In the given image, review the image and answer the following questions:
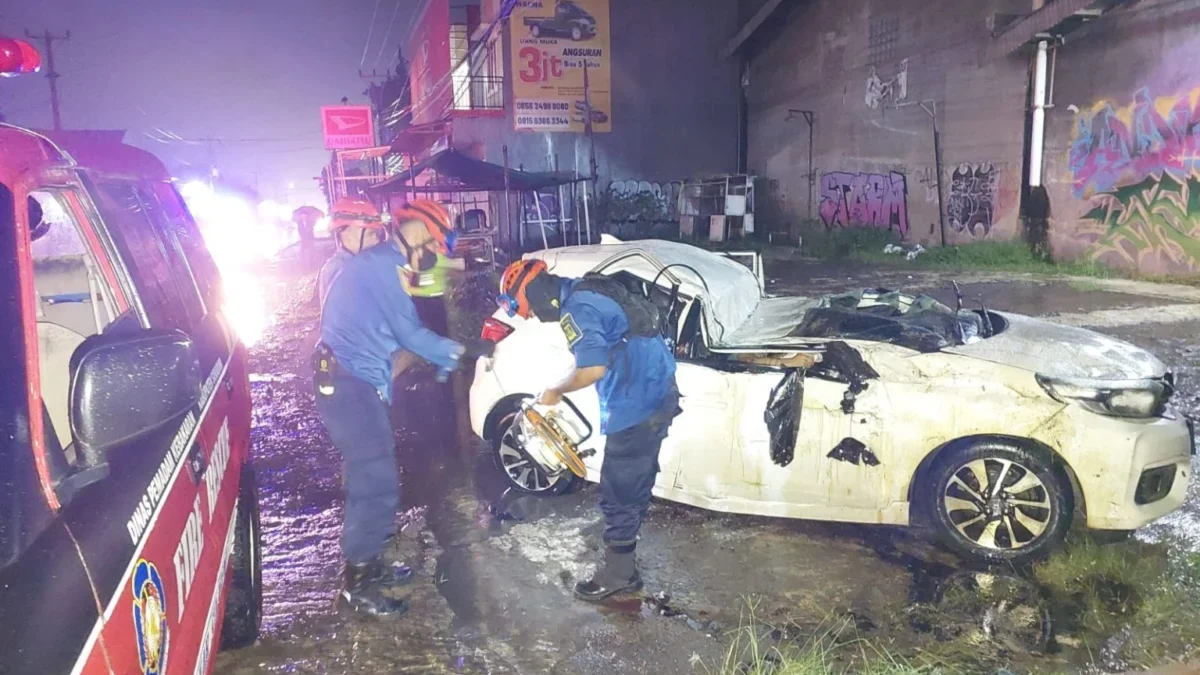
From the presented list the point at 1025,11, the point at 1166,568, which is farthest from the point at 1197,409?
the point at 1025,11

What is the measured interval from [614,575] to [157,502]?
233cm

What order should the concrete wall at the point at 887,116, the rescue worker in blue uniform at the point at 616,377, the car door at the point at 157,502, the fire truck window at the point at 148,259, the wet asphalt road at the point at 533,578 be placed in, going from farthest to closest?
the concrete wall at the point at 887,116
the rescue worker in blue uniform at the point at 616,377
the wet asphalt road at the point at 533,578
the fire truck window at the point at 148,259
the car door at the point at 157,502

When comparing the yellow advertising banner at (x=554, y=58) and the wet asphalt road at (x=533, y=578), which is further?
the yellow advertising banner at (x=554, y=58)

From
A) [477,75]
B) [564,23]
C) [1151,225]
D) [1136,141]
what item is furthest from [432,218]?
[477,75]

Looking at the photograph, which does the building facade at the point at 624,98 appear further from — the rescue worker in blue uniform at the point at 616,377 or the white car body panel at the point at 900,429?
the rescue worker in blue uniform at the point at 616,377

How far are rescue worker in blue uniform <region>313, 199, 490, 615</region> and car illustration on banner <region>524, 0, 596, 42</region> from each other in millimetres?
22734

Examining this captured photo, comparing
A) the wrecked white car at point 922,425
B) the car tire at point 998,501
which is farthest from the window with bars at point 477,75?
the car tire at point 998,501

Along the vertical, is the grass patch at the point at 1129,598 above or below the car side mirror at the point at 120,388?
below

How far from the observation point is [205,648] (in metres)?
2.17

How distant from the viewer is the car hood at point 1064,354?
12.7ft

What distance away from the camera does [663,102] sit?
26.7 m

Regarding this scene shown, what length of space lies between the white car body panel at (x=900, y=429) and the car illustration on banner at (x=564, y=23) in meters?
22.3

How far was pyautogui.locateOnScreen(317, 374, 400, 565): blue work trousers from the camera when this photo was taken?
3.69 meters

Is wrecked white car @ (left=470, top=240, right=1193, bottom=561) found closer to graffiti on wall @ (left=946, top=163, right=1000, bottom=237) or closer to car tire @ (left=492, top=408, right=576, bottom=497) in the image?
car tire @ (left=492, top=408, right=576, bottom=497)
